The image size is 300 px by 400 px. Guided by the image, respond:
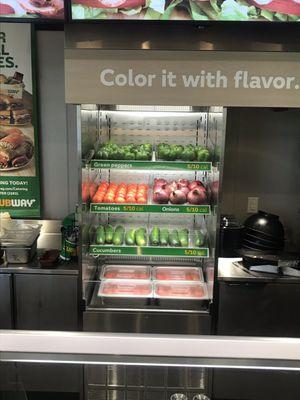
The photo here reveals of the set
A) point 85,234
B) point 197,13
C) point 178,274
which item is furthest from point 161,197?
point 197,13

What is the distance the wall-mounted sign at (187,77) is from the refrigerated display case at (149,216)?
18.5 inches

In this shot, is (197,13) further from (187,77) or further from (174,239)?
(174,239)

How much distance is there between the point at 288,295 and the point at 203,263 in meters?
0.69

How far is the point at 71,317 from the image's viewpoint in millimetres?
2980

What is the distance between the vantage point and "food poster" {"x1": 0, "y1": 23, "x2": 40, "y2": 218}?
127 inches

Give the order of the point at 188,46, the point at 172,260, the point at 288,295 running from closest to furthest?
the point at 188,46, the point at 288,295, the point at 172,260

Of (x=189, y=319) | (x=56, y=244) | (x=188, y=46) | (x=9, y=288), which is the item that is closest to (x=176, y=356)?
(x=188, y=46)

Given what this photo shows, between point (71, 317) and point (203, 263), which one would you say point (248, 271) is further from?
point (71, 317)

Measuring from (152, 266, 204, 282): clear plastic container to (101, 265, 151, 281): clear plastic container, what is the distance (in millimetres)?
69

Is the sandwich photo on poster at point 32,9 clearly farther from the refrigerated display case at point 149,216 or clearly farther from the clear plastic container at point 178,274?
the clear plastic container at point 178,274

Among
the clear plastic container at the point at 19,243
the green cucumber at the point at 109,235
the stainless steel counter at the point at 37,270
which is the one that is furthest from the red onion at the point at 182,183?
the clear plastic container at the point at 19,243

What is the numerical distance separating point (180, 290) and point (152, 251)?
15.9 inches

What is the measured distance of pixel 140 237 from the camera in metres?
3.02

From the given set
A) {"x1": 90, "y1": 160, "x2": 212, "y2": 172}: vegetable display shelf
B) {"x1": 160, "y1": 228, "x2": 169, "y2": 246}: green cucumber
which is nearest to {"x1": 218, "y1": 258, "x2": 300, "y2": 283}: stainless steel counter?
{"x1": 160, "y1": 228, "x2": 169, "y2": 246}: green cucumber
